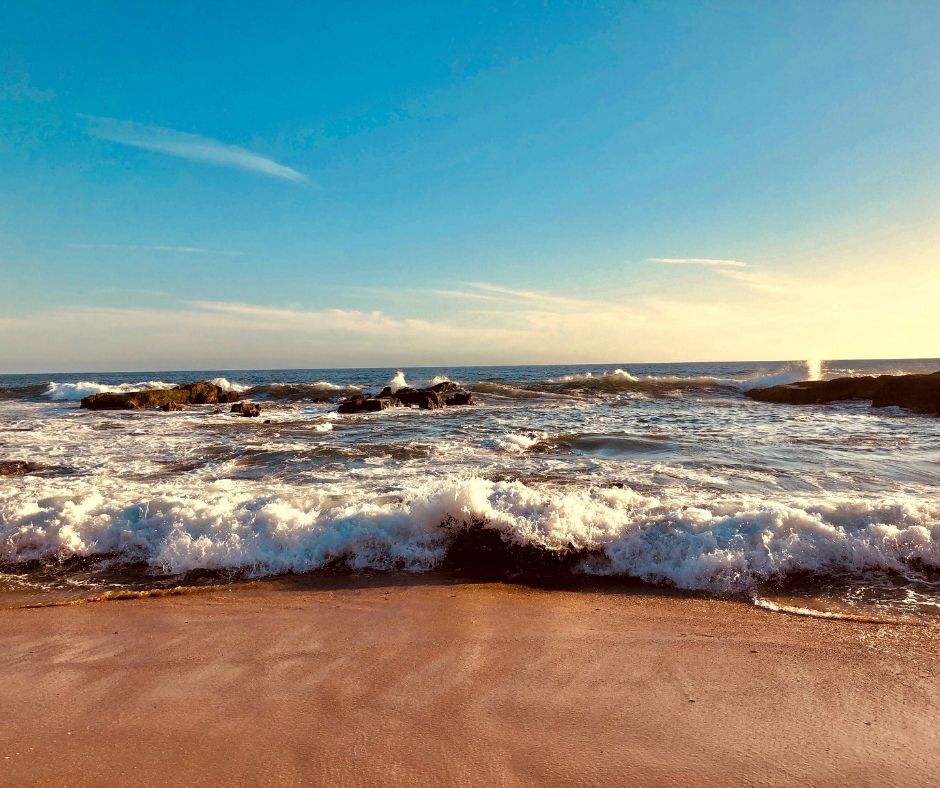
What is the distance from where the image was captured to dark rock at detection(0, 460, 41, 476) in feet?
31.9

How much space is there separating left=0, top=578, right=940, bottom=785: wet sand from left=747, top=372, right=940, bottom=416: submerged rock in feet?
72.2

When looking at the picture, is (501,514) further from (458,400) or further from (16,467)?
(458,400)

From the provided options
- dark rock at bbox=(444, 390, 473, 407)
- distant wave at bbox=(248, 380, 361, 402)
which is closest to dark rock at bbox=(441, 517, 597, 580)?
dark rock at bbox=(444, 390, 473, 407)

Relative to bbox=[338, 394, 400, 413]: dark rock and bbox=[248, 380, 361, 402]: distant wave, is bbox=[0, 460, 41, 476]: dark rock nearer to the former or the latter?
bbox=[338, 394, 400, 413]: dark rock

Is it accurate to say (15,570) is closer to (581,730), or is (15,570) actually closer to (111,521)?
(111,521)

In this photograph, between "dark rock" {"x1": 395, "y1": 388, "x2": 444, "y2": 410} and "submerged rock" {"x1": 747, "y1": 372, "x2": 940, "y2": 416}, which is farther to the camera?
"dark rock" {"x1": 395, "y1": 388, "x2": 444, "y2": 410}

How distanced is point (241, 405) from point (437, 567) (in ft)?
63.4

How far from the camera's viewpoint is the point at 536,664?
3551 mm

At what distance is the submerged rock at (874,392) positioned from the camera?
21047 mm

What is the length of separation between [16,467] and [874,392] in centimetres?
3141

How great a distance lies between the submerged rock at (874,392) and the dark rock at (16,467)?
2738 cm

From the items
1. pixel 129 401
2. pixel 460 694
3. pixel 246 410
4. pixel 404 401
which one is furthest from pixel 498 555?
pixel 129 401

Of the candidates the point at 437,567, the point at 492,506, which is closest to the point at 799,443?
the point at 492,506

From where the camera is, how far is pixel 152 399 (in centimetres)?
2572
